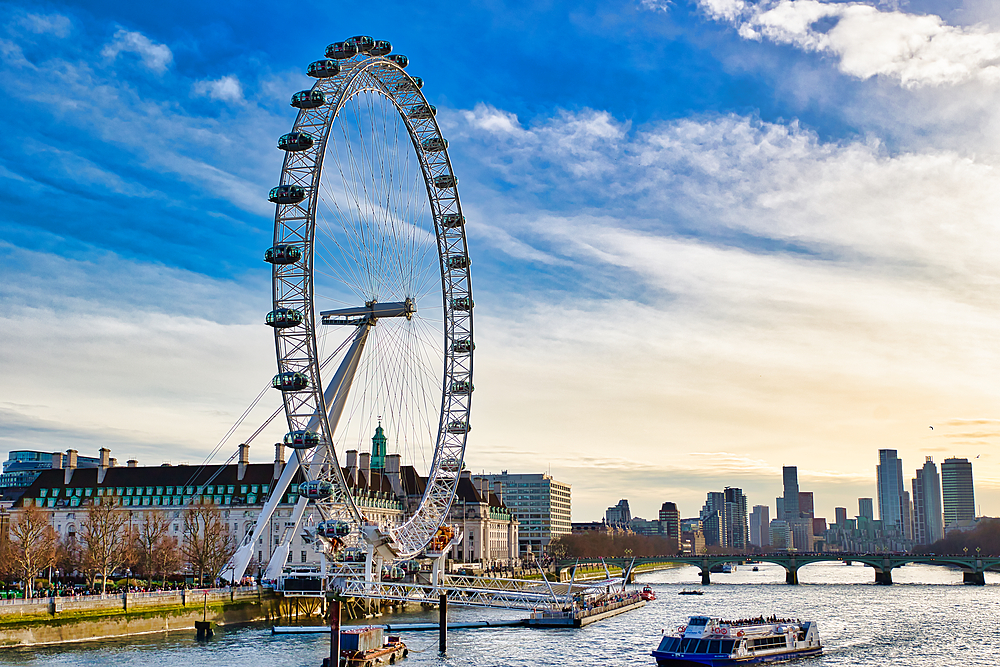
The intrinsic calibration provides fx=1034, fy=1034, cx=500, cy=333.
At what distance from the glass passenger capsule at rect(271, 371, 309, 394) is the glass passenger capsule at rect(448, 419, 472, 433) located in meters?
22.1

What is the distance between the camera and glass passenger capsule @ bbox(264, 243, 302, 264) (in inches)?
2886

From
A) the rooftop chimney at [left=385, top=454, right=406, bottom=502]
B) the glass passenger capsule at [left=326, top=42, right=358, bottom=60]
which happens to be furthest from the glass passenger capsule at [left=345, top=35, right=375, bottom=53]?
the rooftop chimney at [left=385, top=454, right=406, bottom=502]

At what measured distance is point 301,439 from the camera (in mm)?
72062

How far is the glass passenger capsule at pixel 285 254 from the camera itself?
7331cm

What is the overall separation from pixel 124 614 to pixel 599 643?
3595 centimetres

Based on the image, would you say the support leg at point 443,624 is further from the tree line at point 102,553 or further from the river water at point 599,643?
the tree line at point 102,553

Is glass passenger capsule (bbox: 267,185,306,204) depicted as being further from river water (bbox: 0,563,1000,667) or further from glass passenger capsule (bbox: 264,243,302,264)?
river water (bbox: 0,563,1000,667)

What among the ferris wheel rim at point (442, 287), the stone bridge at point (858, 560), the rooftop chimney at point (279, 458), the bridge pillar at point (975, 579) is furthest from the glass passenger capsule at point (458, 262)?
the bridge pillar at point (975, 579)

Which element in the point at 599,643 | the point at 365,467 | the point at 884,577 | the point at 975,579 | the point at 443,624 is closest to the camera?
the point at 443,624

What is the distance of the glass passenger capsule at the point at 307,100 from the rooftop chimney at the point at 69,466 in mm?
94864

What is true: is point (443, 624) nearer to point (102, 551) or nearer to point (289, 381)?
point (289, 381)

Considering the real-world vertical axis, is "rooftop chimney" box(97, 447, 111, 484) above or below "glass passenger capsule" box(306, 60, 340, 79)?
below

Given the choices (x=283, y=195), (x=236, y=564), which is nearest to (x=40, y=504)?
(x=236, y=564)

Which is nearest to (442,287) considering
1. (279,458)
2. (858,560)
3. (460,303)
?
(460,303)
